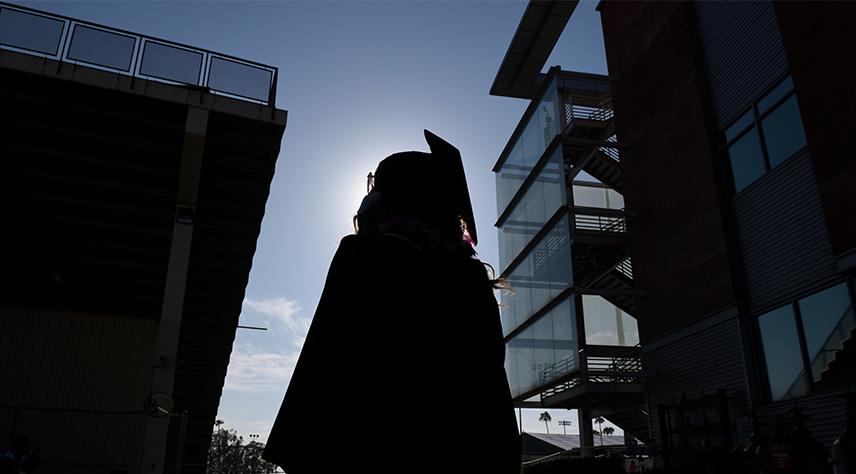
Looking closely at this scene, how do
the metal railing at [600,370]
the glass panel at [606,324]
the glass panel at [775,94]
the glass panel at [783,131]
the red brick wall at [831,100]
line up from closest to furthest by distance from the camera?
the red brick wall at [831,100], the glass panel at [783,131], the glass panel at [775,94], the metal railing at [600,370], the glass panel at [606,324]

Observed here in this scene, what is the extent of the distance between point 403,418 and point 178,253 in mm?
10324

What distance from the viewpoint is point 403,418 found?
1.51 metres

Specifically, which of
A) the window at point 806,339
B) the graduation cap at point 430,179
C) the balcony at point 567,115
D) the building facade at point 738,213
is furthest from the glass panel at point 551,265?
the graduation cap at point 430,179

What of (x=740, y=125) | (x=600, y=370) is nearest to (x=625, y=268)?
→ (x=600, y=370)

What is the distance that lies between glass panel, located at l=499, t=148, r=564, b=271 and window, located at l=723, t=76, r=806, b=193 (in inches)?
298

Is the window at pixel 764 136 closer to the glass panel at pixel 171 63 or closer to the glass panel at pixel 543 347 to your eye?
the glass panel at pixel 543 347

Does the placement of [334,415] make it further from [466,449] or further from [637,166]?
[637,166]

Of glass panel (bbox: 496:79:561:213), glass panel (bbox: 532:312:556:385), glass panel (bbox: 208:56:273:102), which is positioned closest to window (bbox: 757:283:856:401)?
glass panel (bbox: 532:312:556:385)

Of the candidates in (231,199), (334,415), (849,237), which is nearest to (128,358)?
(231,199)

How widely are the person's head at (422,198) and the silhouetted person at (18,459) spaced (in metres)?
9.86

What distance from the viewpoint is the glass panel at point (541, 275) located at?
24311 mm

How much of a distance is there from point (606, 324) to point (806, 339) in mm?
10042

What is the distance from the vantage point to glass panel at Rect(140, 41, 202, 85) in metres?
10.6

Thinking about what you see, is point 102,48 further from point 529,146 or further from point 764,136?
point 529,146
